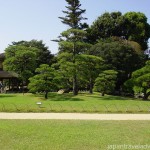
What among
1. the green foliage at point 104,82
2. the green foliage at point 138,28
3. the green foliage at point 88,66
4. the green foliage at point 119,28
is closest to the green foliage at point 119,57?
the green foliage at point 88,66

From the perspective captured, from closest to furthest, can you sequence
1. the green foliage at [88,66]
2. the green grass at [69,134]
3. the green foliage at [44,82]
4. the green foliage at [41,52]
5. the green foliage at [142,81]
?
the green grass at [69,134] < the green foliage at [44,82] < the green foliage at [142,81] < the green foliage at [88,66] < the green foliage at [41,52]

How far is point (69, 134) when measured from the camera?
51.0 feet

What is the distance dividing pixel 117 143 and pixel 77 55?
92.8 feet

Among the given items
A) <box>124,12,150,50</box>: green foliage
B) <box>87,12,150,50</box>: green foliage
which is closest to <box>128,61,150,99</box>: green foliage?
<box>87,12,150,50</box>: green foliage

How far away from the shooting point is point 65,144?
44.5 feet

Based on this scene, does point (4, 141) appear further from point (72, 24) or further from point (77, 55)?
point (72, 24)

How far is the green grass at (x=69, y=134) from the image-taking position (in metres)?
13.4

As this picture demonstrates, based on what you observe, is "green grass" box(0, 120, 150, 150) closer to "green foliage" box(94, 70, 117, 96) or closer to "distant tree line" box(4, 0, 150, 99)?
"distant tree line" box(4, 0, 150, 99)

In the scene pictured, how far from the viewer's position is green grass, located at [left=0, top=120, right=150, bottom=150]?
44.0ft

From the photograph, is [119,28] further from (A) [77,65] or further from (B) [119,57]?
(A) [77,65]

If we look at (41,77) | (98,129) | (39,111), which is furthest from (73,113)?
(41,77)

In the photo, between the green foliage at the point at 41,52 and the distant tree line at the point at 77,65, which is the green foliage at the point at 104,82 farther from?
the green foliage at the point at 41,52

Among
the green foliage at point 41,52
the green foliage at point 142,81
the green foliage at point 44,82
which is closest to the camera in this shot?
the green foliage at point 44,82

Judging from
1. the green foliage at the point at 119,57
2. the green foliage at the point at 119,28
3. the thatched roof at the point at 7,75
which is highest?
the green foliage at the point at 119,28
